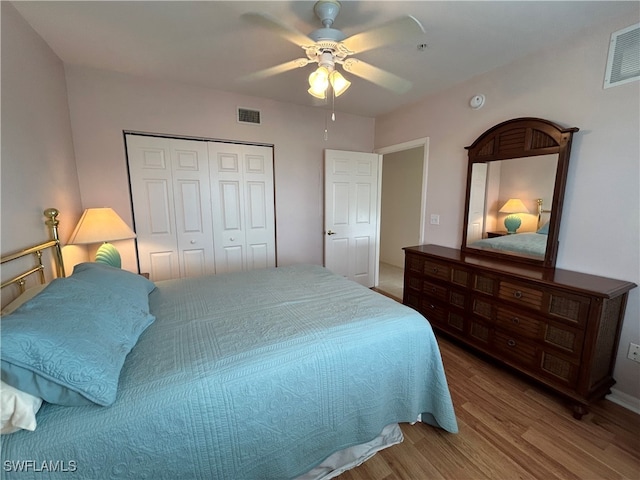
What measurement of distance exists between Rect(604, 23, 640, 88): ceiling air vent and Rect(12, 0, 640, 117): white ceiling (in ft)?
0.28

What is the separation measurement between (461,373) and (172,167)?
3.31 metres

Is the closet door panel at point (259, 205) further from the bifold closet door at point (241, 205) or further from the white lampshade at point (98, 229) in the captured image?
the white lampshade at point (98, 229)

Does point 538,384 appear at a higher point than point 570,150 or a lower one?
lower

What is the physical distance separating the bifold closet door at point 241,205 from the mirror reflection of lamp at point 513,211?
2447mm

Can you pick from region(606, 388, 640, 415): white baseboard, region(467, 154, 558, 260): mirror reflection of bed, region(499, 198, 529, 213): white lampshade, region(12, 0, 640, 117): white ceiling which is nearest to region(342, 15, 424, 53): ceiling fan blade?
region(12, 0, 640, 117): white ceiling

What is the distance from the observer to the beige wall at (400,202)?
4.96 metres

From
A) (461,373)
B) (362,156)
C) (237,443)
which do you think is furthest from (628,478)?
(362,156)

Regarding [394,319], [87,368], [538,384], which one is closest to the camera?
[87,368]

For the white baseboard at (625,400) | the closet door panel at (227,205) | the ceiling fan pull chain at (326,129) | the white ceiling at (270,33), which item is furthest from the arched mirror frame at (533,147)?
the closet door panel at (227,205)

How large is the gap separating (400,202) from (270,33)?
399cm

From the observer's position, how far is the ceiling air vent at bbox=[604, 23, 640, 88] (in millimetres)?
1691

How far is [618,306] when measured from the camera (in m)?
1.75

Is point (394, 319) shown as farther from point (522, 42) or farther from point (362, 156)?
point (362, 156)

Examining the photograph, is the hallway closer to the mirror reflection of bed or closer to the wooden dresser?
the wooden dresser
